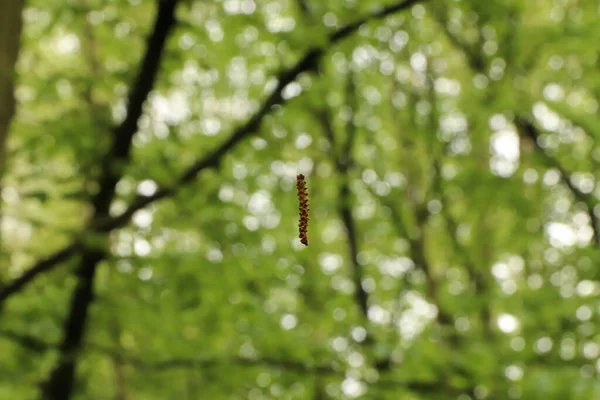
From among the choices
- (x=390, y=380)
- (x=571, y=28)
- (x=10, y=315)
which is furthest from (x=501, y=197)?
(x=10, y=315)

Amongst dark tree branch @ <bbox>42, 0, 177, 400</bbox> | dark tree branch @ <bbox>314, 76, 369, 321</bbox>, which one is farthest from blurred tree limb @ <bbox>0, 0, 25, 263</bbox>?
dark tree branch @ <bbox>314, 76, 369, 321</bbox>

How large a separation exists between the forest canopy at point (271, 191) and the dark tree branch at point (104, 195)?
14 millimetres

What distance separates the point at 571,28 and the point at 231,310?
9.07ft

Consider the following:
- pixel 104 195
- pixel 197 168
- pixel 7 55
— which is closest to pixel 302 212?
pixel 197 168

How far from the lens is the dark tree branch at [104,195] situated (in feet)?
11.6

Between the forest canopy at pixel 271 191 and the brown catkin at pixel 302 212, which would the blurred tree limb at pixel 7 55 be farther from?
the brown catkin at pixel 302 212

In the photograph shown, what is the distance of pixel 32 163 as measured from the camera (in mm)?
3906

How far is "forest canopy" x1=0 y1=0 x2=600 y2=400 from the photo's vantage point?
12.5 ft

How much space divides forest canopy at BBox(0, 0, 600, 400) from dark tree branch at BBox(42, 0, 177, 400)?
0.01 meters

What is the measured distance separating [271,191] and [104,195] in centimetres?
130

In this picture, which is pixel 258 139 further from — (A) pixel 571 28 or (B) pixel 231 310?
(A) pixel 571 28

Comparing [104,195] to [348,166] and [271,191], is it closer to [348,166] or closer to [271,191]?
[271,191]

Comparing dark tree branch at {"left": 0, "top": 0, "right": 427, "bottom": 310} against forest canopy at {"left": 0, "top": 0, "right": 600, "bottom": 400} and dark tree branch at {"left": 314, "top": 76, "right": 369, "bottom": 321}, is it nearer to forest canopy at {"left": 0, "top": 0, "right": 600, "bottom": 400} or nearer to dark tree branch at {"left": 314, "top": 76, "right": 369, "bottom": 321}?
forest canopy at {"left": 0, "top": 0, "right": 600, "bottom": 400}

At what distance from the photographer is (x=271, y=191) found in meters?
4.87
